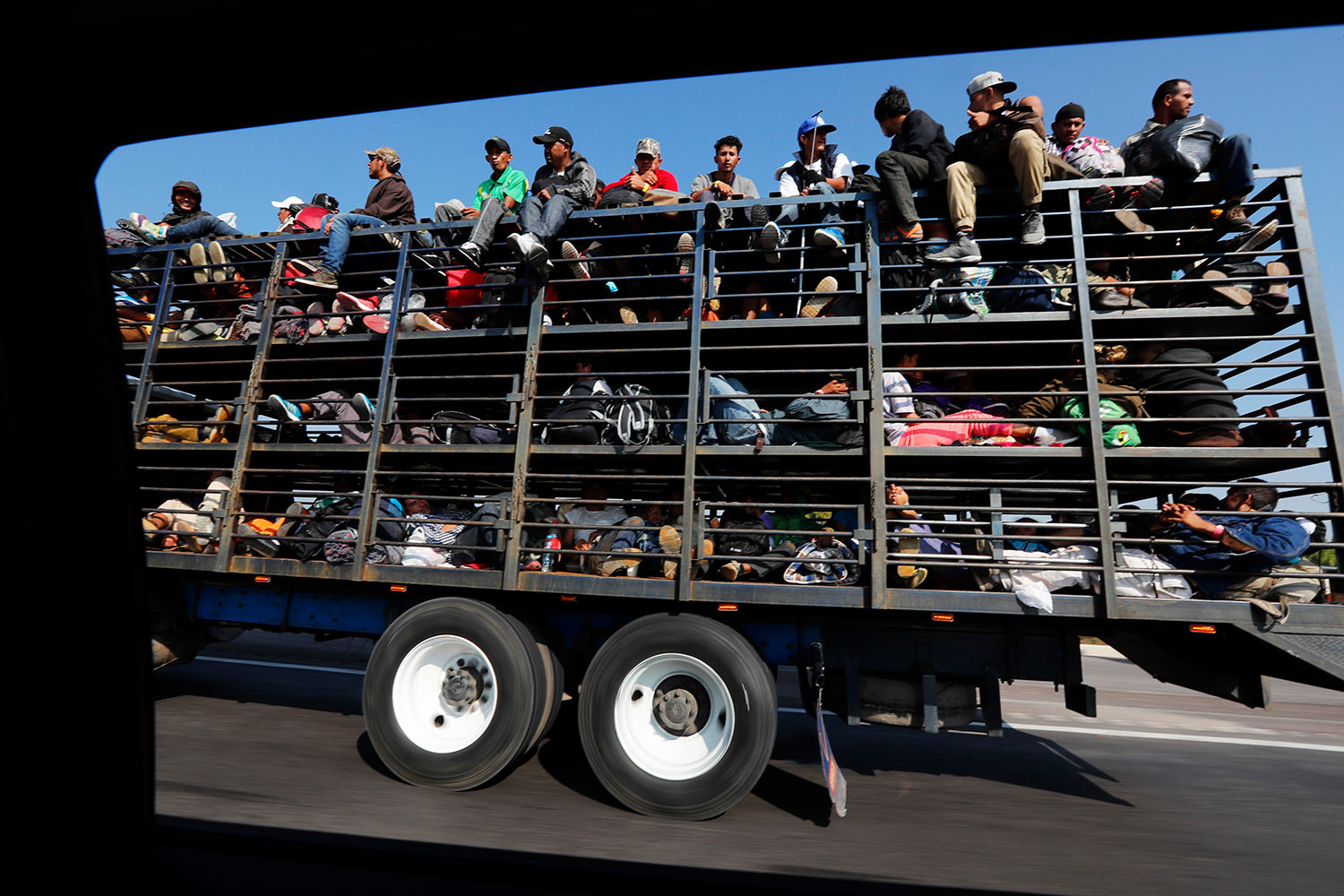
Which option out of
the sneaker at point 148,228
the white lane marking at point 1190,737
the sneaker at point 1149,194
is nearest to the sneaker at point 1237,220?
the sneaker at point 1149,194

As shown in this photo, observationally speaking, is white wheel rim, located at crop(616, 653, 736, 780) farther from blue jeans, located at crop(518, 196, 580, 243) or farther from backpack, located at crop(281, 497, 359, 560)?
blue jeans, located at crop(518, 196, 580, 243)

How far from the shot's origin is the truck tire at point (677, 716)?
4.21 meters

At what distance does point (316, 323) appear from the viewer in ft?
19.3

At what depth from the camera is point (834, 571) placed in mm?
4516

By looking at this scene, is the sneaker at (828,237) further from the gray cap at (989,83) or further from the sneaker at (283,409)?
the sneaker at (283,409)

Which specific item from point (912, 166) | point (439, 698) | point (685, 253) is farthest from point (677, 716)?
point (912, 166)

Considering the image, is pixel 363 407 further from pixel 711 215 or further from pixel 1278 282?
pixel 1278 282

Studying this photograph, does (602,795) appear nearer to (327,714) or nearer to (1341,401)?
(327,714)

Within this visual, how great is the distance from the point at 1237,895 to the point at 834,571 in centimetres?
258

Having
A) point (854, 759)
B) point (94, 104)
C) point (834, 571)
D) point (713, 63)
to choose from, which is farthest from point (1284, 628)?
point (94, 104)

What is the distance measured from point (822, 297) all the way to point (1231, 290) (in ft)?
8.55

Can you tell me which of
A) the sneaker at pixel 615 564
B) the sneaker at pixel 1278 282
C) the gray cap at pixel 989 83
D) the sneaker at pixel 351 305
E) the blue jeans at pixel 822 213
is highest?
the gray cap at pixel 989 83

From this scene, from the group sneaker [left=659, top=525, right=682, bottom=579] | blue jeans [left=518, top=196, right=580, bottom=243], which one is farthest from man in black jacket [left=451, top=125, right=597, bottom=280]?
sneaker [left=659, top=525, right=682, bottom=579]

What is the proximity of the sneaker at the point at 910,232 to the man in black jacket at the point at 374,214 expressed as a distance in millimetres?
4623
